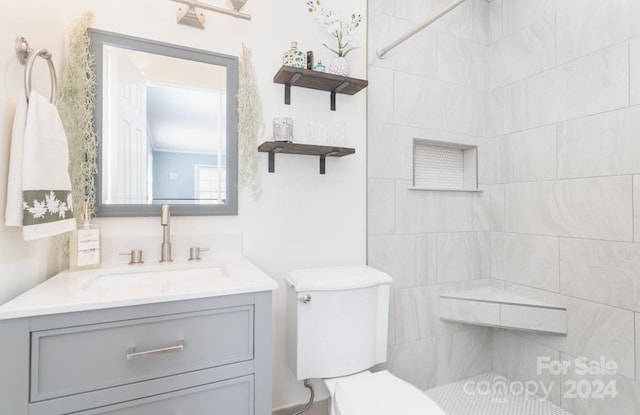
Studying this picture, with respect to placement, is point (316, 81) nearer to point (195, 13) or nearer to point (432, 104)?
point (195, 13)

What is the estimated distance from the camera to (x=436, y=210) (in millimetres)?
2100

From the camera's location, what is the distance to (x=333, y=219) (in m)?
1.80

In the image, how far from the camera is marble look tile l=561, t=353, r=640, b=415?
1.57 m

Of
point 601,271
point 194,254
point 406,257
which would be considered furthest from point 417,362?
point 194,254

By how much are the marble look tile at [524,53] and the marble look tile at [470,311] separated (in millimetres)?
1513

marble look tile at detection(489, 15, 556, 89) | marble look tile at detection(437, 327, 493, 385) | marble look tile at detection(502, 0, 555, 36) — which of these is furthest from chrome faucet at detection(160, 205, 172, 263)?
marble look tile at detection(502, 0, 555, 36)

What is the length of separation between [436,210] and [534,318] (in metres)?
0.85

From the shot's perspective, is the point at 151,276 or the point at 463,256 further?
the point at 463,256

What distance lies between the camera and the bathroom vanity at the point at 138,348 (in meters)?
0.81

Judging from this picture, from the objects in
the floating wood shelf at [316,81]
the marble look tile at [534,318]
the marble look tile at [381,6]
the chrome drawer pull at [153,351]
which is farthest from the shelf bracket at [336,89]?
the marble look tile at [534,318]

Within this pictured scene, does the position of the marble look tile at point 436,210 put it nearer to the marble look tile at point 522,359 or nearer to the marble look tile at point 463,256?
the marble look tile at point 463,256

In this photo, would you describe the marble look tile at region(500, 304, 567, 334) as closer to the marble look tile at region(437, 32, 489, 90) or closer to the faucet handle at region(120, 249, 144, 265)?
the marble look tile at region(437, 32, 489, 90)

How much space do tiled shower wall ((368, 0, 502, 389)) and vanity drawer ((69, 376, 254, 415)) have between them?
1065mm

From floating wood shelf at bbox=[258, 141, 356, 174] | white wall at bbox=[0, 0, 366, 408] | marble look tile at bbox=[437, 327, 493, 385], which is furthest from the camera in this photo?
marble look tile at bbox=[437, 327, 493, 385]
